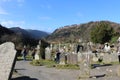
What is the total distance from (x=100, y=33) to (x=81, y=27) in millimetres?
64162

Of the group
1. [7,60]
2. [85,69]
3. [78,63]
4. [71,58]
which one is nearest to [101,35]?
[71,58]

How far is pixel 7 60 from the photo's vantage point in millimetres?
16688

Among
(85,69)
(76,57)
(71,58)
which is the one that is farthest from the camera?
(71,58)

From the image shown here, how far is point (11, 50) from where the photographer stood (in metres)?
16.9

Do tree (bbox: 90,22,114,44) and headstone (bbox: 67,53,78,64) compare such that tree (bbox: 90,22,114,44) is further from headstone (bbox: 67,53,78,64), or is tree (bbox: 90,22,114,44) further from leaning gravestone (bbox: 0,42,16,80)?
leaning gravestone (bbox: 0,42,16,80)

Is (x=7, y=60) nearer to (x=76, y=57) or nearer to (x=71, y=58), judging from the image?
(x=76, y=57)

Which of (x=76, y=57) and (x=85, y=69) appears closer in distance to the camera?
(x=85, y=69)

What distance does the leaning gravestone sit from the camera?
1645 cm

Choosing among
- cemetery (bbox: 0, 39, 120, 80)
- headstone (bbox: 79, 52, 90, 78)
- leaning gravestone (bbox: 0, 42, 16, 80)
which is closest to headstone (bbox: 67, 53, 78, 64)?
cemetery (bbox: 0, 39, 120, 80)

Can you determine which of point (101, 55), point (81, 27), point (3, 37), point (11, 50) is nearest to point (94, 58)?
point (101, 55)

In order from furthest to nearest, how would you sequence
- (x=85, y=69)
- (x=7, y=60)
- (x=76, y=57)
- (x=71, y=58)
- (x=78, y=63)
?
(x=71, y=58) < (x=76, y=57) < (x=78, y=63) < (x=85, y=69) < (x=7, y=60)

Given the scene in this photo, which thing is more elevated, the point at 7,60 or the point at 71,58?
the point at 71,58

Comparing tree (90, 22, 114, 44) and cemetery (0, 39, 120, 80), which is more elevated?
tree (90, 22, 114, 44)

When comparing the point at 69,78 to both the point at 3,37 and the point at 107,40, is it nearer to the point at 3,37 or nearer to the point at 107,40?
the point at 3,37
